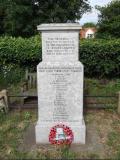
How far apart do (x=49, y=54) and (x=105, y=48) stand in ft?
20.9

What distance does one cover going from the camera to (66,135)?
17.9 feet

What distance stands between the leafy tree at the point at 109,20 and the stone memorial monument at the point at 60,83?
1373 centimetres

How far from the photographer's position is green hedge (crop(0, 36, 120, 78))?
37.3 feet

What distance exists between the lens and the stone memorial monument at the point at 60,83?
525 centimetres

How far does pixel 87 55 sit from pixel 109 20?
9476mm

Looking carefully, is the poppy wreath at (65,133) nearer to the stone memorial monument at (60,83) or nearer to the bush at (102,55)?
the stone memorial monument at (60,83)

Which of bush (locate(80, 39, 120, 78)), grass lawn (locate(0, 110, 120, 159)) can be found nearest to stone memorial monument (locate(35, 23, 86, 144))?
grass lawn (locate(0, 110, 120, 159))

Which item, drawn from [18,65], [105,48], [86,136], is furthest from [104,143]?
[18,65]

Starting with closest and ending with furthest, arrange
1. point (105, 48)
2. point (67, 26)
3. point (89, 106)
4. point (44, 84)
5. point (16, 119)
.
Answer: point (67, 26), point (44, 84), point (16, 119), point (89, 106), point (105, 48)

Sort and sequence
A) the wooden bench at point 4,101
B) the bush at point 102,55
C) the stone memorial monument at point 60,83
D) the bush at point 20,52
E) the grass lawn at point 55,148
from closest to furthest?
the grass lawn at point 55,148 < the stone memorial monument at point 60,83 < the wooden bench at point 4,101 < the bush at point 102,55 < the bush at point 20,52

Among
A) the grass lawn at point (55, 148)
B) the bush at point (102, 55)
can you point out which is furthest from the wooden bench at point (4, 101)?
the bush at point (102, 55)

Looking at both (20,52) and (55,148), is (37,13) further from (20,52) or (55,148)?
(55,148)

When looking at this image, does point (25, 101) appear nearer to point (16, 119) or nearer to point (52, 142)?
point (16, 119)

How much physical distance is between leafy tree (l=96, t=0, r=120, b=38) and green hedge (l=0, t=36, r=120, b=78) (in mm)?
7393
